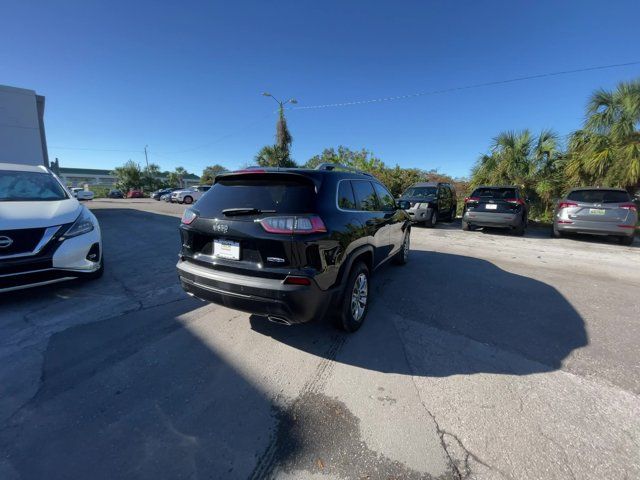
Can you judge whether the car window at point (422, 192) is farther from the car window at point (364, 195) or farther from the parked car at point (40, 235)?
the parked car at point (40, 235)

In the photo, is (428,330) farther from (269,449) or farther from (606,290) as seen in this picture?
(606,290)

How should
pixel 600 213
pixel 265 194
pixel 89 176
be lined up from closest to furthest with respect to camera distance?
pixel 265 194 < pixel 600 213 < pixel 89 176

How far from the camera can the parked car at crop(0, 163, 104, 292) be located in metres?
3.32

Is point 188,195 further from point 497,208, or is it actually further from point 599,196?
point 599,196

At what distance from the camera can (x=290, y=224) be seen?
2.43 m

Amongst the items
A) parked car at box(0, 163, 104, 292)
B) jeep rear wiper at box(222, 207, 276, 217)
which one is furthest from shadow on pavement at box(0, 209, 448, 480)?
jeep rear wiper at box(222, 207, 276, 217)

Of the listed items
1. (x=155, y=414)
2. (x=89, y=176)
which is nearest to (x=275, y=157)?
(x=155, y=414)

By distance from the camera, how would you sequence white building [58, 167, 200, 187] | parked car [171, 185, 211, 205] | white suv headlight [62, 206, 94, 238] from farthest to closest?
white building [58, 167, 200, 187], parked car [171, 185, 211, 205], white suv headlight [62, 206, 94, 238]

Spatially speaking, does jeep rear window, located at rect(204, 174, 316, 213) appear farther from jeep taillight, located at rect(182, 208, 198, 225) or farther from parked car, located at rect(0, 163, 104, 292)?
parked car, located at rect(0, 163, 104, 292)

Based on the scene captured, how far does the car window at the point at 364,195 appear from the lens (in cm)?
344

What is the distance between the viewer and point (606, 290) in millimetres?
4664

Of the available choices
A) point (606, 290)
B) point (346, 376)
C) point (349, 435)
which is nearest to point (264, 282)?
point (346, 376)

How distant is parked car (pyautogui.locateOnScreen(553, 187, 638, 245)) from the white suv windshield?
11.9 m

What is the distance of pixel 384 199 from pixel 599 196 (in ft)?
25.1
